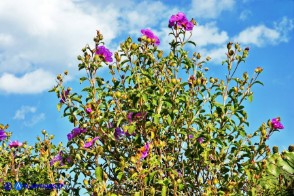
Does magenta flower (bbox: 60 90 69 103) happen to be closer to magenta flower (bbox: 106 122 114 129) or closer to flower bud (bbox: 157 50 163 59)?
magenta flower (bbox: 106 122 114 129)

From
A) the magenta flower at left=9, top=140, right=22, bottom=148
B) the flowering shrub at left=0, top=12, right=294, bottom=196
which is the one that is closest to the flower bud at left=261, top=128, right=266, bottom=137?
the flowering shrub at left=0, top=12, right=294, bottom=196

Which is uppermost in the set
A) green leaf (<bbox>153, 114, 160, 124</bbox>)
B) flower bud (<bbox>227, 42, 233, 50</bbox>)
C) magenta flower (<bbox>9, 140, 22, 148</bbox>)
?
flower bud (<bbox>227, 42, 233, 50</bbox>)

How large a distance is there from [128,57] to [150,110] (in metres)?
0.74

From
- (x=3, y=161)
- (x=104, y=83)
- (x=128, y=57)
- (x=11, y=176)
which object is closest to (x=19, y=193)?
(x=11, y=176)

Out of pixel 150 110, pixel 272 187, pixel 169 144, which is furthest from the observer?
pixel 169 144

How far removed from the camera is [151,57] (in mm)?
4617

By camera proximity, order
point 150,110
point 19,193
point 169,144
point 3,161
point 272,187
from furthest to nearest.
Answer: point 3,161
point 19,193
point 169,144
point 150,110
point 272,187

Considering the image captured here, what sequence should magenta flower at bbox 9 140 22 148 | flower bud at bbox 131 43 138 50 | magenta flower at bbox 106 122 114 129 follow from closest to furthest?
1. magenta flower at bbox 106 122 114 129
2. flower bud at bbox 131 43 138 50
3. magenta flower at bbox 9 140 22 148

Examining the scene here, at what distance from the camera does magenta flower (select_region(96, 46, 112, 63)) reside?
4518 millimetres

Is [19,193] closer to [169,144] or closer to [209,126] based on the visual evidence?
[169,144]

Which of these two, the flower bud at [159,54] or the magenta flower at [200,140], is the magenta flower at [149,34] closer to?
the flower bud at [159,54]

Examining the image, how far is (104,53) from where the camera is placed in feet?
14.9

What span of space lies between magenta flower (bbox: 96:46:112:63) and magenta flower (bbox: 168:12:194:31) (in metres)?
0.72

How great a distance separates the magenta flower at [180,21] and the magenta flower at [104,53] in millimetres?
720
